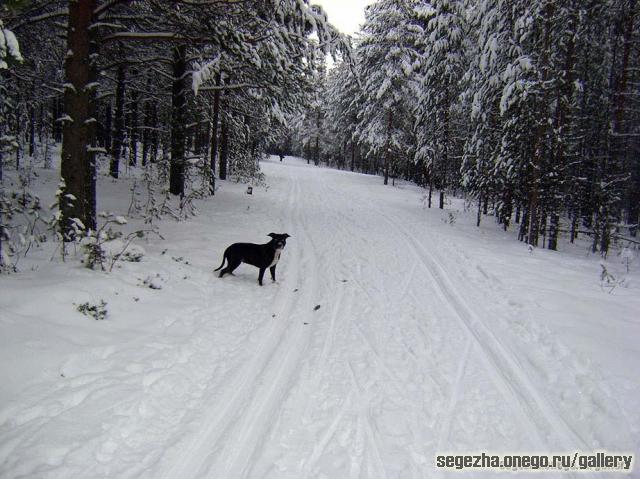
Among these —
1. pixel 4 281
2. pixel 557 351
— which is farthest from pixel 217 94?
pixel 557 351

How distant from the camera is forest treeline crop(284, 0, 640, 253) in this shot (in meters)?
14.1

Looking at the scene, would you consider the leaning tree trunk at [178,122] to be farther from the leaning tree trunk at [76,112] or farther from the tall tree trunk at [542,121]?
the tall tree trunk at [542,121]

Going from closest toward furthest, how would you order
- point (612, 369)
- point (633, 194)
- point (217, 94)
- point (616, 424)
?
1. point (616, 424)
2. point (612, 369)
3. point (217, 94)
4. point (633, 194)

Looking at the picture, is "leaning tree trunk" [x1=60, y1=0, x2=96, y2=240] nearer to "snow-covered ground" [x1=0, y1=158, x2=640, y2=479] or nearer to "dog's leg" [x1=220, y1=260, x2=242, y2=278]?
"snow-covered ground" [x1=0, y1=158, x2=640, y2=479]

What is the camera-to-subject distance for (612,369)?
5445mm

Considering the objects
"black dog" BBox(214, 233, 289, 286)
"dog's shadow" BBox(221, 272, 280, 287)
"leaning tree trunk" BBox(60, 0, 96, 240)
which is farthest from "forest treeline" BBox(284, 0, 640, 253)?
"leaning tree trunk" BBox(60, 0, 96, 240)

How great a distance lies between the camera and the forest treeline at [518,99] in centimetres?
1412

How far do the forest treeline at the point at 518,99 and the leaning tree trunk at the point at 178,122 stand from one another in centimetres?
605

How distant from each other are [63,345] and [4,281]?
201 centimetres

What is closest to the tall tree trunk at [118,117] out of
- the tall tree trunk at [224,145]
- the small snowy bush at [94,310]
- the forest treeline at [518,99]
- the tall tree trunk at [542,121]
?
the tall tree trunk at [224,145]

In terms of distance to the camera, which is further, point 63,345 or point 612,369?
point 612,369

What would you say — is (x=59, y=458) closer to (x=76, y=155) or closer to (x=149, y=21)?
(x=76, y=155)

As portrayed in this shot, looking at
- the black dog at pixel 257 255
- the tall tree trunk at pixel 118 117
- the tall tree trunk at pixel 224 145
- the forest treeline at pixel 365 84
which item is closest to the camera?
the forest treeline at pixel 365 84

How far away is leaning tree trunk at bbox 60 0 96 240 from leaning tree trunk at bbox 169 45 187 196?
517 centimetres
